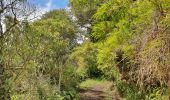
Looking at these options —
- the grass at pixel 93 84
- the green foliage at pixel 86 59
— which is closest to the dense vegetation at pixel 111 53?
the grass at pixel 93 84

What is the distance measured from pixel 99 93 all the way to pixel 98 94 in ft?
1.35

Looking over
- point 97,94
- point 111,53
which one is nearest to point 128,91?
point 111,53

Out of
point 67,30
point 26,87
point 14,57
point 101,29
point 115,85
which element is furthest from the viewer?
point 67,30

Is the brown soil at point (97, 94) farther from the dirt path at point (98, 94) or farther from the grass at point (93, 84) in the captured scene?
the grass at point (93, 84)

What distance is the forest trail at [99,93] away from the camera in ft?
64.5

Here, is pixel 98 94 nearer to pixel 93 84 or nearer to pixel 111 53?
pixel 93 84

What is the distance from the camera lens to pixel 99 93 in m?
24.3

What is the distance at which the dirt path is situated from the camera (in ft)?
64.2

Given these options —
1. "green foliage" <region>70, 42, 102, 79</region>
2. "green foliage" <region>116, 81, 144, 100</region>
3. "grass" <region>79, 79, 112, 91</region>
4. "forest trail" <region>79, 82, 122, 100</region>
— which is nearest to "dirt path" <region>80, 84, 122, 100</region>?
"forest trail" <region>79, 82, 122, 100</region>

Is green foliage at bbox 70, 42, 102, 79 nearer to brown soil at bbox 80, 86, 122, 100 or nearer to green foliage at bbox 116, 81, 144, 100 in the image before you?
brown soil at bbox 80, 86, 122, 100

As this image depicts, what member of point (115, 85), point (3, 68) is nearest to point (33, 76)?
point (3, 68)

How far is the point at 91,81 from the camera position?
30.9m

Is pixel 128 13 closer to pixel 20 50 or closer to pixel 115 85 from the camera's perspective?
pixel 20 50

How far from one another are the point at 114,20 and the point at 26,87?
5888 millimetres
